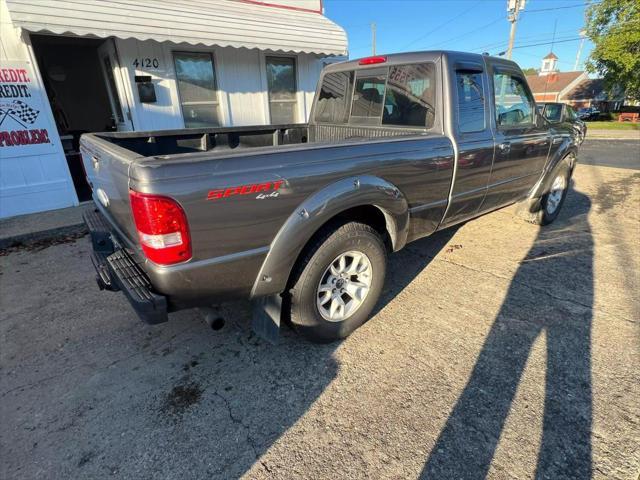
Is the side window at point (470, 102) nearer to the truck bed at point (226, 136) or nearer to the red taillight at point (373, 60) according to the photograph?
the truck bed at point (226, 136)

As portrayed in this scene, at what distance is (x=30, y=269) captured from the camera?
13.9ft

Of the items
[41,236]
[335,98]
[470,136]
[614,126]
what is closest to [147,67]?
[41,236]

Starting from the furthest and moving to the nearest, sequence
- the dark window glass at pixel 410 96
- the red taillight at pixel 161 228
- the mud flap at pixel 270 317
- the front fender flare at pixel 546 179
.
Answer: the front fender flare at pixel 546 179, the dark window glass at pixel 410 96, the mud flap at pixel 270 317, the red taillight at pixel 161 228

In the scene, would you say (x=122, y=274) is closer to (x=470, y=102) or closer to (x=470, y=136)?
(x=470, y=136)

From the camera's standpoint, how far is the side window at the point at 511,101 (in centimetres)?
358

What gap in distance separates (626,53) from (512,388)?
115 ft

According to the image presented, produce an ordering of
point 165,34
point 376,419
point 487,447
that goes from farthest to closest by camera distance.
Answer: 1. point 165,34
2. point 376,419
3. point 487,447

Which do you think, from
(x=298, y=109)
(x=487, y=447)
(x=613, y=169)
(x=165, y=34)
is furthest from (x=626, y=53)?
→ (x=487, y=447)

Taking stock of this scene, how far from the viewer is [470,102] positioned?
3.25 meters

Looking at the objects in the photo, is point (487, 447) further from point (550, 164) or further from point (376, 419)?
point (550, 164)

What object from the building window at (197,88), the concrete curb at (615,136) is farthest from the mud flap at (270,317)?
the concrete curb at (615,136)

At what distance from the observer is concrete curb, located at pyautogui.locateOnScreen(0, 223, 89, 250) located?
4.89m

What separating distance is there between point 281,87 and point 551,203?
6.06 meters

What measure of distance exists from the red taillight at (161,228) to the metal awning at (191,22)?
497 centimetres
